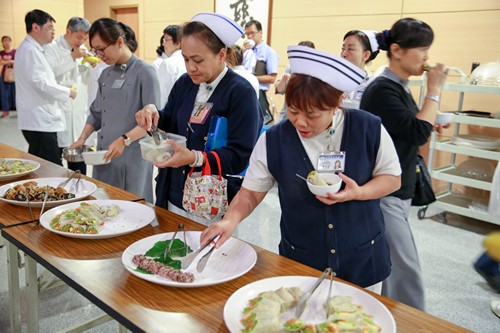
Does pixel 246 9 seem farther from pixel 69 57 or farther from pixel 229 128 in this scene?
pixel 229 128

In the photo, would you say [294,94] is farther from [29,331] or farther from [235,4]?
[235,4]

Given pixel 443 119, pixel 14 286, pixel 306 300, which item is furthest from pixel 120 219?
pixel 443 119

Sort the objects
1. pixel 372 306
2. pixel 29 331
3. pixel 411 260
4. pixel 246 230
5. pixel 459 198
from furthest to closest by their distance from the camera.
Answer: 1. pixel 459 198
2. pixel 246 230
3. pixel 411 260
4. pixel 29 331
5. pixel 372 306

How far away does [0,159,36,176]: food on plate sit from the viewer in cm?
201

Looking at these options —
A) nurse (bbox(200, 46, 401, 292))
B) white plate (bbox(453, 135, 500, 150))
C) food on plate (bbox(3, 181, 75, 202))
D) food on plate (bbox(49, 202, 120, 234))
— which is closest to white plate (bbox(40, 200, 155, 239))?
food on plate (bbox(49, 202, 120, 234))

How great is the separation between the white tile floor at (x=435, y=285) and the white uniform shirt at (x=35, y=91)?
109 centimetres

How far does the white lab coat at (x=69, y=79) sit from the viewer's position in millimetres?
3777

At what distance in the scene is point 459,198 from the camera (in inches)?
159

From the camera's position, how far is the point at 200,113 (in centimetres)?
179

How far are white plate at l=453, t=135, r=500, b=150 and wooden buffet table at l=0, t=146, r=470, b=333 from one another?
10.0ft

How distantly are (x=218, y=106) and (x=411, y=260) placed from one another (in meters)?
1.03

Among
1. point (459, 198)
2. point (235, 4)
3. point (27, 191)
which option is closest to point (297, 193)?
point (27, 191)

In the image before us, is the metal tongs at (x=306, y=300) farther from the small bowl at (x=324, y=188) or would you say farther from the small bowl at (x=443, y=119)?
the small bowl at (x=443, y=119)

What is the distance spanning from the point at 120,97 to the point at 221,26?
0.93 metres
